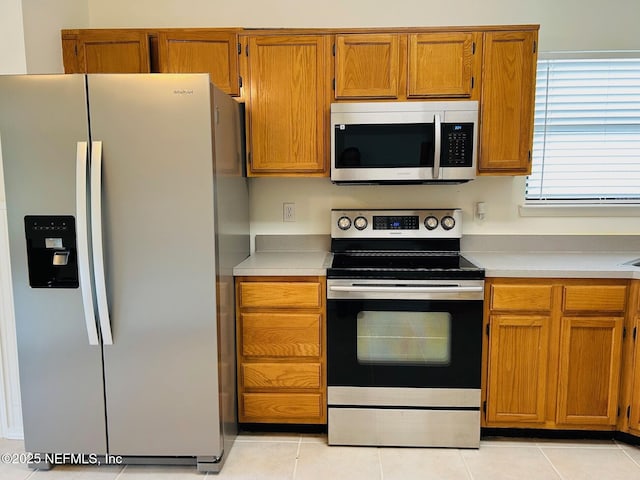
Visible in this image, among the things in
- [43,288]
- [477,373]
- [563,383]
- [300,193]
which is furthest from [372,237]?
[43,288]

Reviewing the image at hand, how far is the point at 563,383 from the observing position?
2.20 m

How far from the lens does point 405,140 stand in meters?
2.33

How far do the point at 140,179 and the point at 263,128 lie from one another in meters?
0.79

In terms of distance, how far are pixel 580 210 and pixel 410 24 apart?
149 centimetres

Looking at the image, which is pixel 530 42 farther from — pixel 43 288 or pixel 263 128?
pixel 43 288

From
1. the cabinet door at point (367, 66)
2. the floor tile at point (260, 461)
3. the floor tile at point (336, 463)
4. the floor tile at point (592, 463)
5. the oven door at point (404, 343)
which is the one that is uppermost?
the cabinet door at point (367, 66)

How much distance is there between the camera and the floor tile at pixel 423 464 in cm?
203

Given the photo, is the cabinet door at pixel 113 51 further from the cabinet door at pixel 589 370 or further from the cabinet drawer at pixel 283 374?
the cabinet door at pixel 589 370

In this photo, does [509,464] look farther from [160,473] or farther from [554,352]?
[160,473]

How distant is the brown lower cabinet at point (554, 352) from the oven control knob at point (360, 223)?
2.51ft

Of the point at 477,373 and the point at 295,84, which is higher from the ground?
the point at 295,84

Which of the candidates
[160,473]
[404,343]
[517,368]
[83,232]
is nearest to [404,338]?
[404,343]

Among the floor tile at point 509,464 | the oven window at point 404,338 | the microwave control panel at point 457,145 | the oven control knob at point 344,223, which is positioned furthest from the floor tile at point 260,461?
the microwave control panel at point 457,145

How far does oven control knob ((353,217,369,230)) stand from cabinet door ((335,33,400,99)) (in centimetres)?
68
